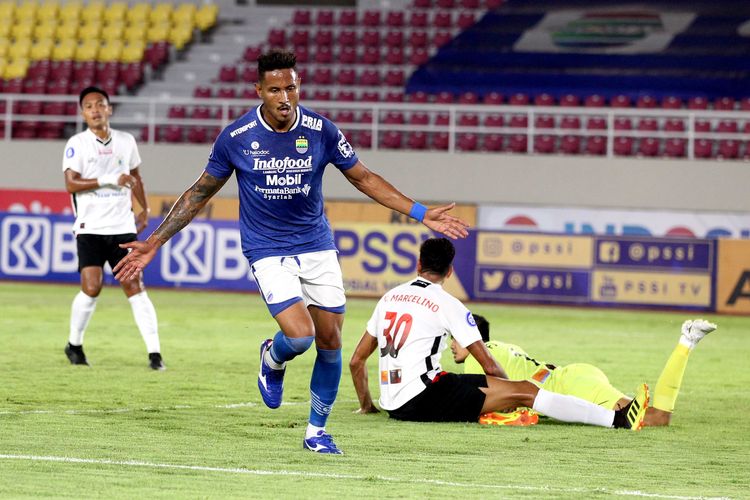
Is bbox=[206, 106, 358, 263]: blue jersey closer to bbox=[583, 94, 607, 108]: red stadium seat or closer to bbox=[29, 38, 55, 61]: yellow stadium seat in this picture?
bbox=[583, 94, 607, 108]: red stadium seat

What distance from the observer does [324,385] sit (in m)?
7.41

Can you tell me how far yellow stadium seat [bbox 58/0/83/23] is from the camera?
1320 inches

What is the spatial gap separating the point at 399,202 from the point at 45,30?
27.7 metres

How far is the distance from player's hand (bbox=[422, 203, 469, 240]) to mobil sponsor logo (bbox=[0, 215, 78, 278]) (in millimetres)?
18296

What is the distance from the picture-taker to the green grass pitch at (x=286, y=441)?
6285mm

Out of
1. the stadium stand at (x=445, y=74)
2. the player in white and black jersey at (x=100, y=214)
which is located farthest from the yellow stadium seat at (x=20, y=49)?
the player in white and black jersey at (x=100, y=214)

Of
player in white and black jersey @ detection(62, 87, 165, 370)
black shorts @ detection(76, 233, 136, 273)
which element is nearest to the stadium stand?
player in white and black jersey @ detection(62, 87, 165, 370)

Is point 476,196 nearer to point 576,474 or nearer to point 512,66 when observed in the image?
point 512,66

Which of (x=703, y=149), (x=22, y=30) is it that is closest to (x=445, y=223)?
(x=703, y=149)

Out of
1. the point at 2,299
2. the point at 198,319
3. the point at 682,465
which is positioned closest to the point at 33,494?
the point at 682,465

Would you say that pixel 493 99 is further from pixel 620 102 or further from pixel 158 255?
pixel 158 255

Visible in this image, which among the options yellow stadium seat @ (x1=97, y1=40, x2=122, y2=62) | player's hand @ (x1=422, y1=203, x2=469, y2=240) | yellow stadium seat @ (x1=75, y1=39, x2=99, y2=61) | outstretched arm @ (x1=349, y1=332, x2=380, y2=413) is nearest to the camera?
player's hand @ (x1=422, y1=203, x2=469, y2=240)

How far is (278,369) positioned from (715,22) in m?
25.7

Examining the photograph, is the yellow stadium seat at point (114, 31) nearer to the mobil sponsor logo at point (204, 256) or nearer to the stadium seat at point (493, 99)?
the stadium seat at point (493, 99)
